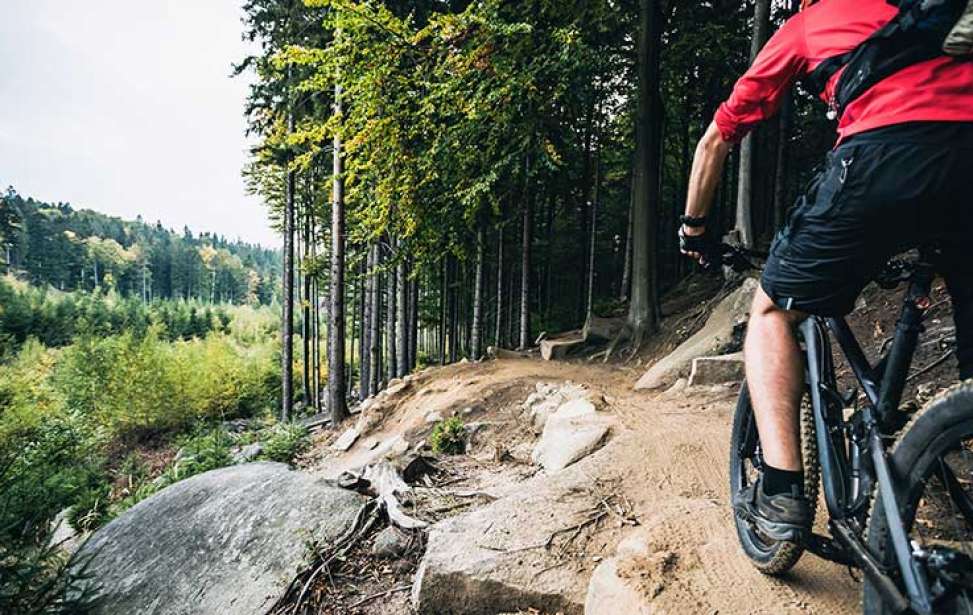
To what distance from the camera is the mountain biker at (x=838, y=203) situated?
1298 millimetres

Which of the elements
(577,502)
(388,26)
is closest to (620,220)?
(388,26)

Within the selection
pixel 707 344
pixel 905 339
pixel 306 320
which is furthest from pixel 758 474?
pixel 306 320

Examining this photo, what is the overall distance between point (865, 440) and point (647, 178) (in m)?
9.08

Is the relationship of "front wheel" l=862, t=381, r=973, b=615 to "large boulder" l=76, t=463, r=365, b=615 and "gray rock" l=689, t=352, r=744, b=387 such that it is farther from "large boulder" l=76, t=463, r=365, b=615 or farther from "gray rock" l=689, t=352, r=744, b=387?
"gray rock" l=689, t=352, r=744, b=387

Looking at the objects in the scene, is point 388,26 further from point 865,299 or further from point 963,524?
point 963,524

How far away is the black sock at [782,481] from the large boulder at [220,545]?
2976 mm

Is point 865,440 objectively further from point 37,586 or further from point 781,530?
point 37,586

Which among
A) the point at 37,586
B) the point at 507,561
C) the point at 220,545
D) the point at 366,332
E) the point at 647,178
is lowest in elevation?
the point at 37,586

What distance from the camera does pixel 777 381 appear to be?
5.86 ft

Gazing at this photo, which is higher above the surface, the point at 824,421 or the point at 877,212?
the point at 877,212

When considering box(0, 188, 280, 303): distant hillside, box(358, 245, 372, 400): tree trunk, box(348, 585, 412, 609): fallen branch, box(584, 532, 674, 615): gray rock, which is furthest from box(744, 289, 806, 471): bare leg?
box(0, 188, 280, 303): distant hillside

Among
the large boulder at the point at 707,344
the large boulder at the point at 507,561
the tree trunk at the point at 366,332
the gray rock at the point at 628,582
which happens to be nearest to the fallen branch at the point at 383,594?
the large boulder at the point at 507,561

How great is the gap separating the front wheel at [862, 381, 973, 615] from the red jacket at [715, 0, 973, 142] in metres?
0.70

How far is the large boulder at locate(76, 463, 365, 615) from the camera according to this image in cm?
363
